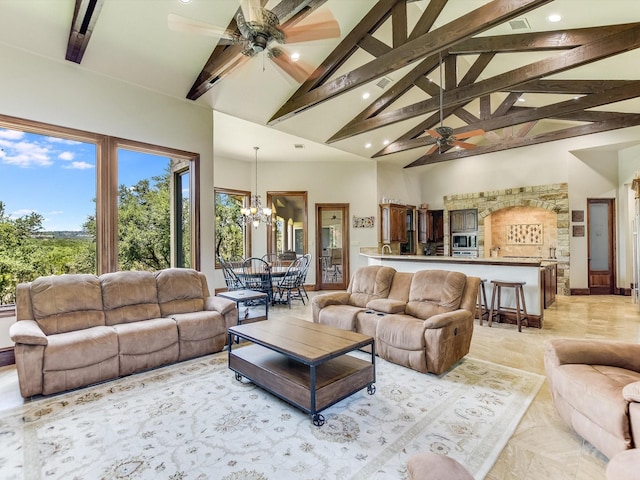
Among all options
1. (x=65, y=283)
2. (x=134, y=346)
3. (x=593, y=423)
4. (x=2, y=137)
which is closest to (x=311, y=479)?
(x=593, y=423)

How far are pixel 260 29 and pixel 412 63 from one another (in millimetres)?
3371

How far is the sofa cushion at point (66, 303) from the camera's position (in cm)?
325

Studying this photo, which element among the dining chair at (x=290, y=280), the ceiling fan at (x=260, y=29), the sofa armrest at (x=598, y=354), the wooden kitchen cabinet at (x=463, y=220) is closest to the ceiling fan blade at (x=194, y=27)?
the ceiling fan at (x=260, y=29)

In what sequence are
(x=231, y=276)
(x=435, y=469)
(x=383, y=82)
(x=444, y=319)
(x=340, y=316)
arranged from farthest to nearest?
(x=231, y=276) → (x=383, y=82) → (x=340, y=316) → (x=444, y=319) → (x=435, y=469)

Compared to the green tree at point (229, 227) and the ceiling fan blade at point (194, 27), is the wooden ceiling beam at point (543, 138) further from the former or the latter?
the ceiling fan blade at point (194, 27)

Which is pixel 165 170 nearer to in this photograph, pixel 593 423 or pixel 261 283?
pixel 261 283

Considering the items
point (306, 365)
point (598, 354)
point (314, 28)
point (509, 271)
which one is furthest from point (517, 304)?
point (314, 28)

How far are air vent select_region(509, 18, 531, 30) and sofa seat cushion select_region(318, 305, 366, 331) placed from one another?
14.0ft

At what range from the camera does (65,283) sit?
3449mm

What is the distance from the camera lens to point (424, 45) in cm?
374

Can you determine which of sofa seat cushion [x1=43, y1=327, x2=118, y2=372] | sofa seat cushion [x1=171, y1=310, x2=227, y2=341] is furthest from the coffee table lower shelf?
sofa seat cushion [x1=43, y1=327, x2=118, y2=372]

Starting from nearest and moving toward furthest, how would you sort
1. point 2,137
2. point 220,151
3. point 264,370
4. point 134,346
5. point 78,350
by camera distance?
1. point 264,370
2. point 78,350
3. point 134,346
4. point 2,137
5. point 220,151

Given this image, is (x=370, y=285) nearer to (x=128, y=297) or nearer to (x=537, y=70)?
(x=128, y=297)

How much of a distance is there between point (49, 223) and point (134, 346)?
2132mm
